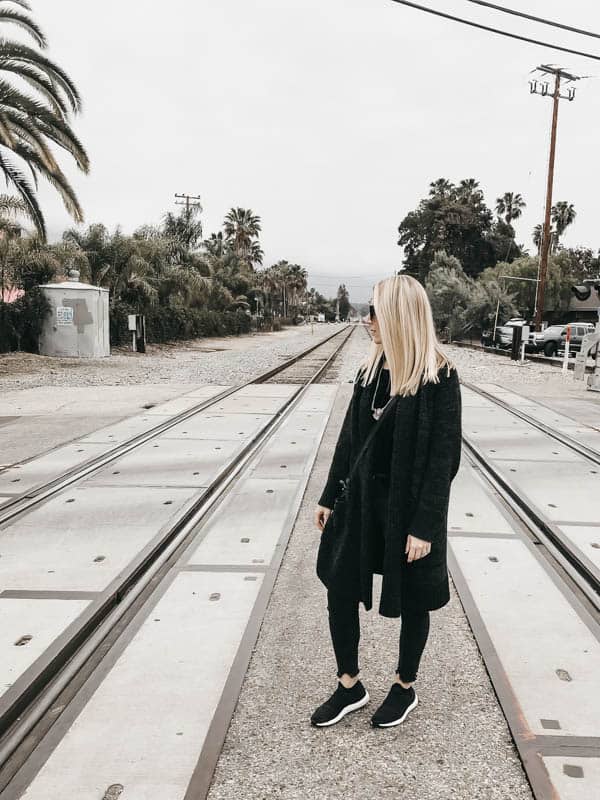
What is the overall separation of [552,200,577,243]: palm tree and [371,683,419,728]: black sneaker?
83.8 metres

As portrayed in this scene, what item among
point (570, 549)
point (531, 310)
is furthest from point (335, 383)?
point (531, 310)

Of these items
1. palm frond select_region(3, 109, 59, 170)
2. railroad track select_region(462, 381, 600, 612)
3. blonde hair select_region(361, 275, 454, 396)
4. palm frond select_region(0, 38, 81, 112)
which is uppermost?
palm frond select_region(0, 38, 81, 112)

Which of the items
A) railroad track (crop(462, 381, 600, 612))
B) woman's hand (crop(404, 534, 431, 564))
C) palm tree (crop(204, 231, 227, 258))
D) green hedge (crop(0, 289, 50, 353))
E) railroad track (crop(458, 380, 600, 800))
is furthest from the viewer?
palm tree (crop(204, 231, 227, 258))

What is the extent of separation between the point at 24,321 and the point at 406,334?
65.4ft

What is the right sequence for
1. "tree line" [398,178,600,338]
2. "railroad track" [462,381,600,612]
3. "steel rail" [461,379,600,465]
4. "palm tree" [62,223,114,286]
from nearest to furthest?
"railroad track" [462,381,600,612]
"steel rail" [461,379,600,465]
"palm tree" [62,223,114,286]
"tree line" [398,178,600,338]

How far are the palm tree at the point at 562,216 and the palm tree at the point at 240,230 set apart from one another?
34927 mm

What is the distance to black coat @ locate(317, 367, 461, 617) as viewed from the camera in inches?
96.0

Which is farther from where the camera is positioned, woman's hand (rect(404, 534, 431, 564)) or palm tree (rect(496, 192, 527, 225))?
palm tree (rect(496, 192, 527, 225))

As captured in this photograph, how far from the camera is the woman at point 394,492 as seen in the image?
8.02 ft

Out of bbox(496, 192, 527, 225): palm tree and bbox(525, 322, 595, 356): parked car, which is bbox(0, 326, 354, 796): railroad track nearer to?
bbox(525, 322, 595, 356): parked car

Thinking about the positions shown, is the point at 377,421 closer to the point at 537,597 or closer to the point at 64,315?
the point at 537,597

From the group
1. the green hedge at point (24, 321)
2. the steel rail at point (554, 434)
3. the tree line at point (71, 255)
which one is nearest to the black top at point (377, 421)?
the steel rail at point (554, 434)

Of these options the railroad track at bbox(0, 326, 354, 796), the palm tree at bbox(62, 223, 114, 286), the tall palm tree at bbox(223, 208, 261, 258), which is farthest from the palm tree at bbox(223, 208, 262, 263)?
the railroad track at bbox(0, 326, 354, 796)

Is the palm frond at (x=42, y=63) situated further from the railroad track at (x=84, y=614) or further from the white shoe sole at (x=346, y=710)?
the white shoe sole at (x=346, y=710)
